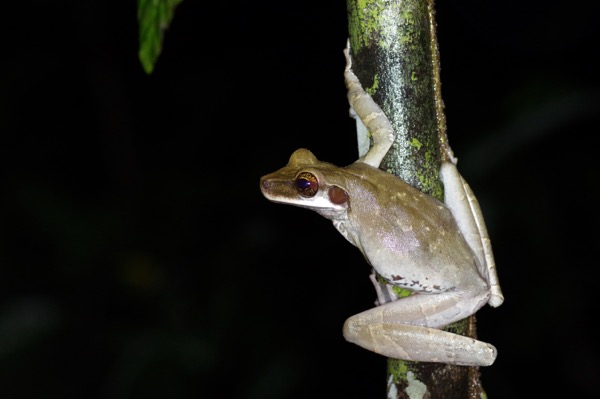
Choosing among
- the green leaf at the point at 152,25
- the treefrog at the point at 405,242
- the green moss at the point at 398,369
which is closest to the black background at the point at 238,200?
the treefrog at the point at 405,242

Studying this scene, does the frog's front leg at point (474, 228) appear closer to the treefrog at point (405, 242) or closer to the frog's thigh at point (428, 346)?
the treefrog at point (405, 242)

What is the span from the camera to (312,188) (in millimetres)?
2062

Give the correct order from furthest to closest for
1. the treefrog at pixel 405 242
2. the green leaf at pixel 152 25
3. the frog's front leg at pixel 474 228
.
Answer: the frog's front leg at pixel 474 228 → the treefrog at pixel 405 242 → the green leaf at pixel 152 25

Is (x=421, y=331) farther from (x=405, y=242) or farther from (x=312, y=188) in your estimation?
(x=312, y=188)

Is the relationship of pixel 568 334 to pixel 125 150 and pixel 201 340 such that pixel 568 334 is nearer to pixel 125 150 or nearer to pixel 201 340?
pixel 201 340

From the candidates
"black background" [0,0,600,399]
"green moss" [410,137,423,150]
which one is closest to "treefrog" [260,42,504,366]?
"green moss" [410,137,423,150]

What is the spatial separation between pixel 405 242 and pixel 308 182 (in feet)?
1.12

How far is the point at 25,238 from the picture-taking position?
561 cm

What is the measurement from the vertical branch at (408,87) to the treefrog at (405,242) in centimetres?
6

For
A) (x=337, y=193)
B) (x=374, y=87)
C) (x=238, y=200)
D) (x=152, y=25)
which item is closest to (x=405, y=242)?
(x=337, y=193)

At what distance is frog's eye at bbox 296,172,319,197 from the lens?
6.76ft

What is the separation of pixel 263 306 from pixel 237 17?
2749mm

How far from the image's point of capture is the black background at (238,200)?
4.16 metres

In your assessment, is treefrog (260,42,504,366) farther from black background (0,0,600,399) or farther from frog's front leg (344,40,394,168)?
black background (0,0,600,399)
